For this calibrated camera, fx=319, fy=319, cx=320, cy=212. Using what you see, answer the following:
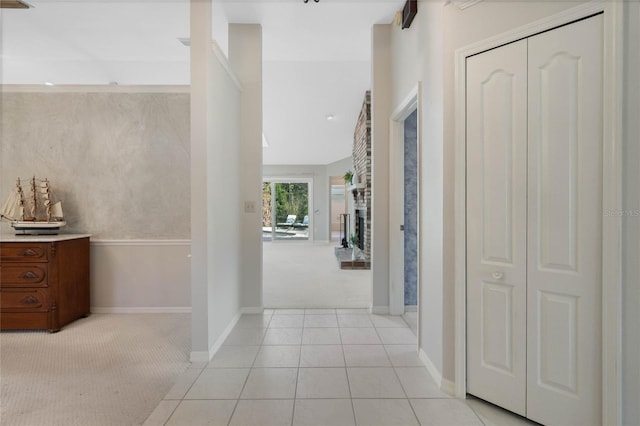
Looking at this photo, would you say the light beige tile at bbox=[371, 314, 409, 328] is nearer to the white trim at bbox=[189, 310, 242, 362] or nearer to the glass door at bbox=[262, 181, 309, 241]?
the white trim at bbox=[189, 310, 242, 362]

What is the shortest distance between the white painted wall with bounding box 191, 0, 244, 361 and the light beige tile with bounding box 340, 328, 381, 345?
1.07m

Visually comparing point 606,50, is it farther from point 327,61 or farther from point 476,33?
point 327,61

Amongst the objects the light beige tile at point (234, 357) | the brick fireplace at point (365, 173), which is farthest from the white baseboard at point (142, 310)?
the brick fireplace at point (365, 173)

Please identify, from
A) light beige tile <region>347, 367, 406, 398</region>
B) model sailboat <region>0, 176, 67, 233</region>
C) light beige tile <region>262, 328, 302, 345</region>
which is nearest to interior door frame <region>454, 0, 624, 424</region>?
light beige tile <region>347, 367, 406, 398</region>

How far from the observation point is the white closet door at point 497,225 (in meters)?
1.75

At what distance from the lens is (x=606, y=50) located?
57.5 inches

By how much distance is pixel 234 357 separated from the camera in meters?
2.45

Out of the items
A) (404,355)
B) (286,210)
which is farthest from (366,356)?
(286,210)

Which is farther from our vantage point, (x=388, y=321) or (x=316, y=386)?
(x=388, y=321)

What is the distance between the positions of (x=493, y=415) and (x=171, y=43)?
4683mm

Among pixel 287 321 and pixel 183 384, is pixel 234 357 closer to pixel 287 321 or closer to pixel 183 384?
pixel 183 384

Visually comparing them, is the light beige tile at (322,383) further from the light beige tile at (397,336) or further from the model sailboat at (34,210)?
the model sailboat at (34,210)

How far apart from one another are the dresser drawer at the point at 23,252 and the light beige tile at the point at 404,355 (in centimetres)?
315

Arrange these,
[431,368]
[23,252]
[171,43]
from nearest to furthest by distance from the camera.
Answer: [431,368]
[23,252]
[171,43]
